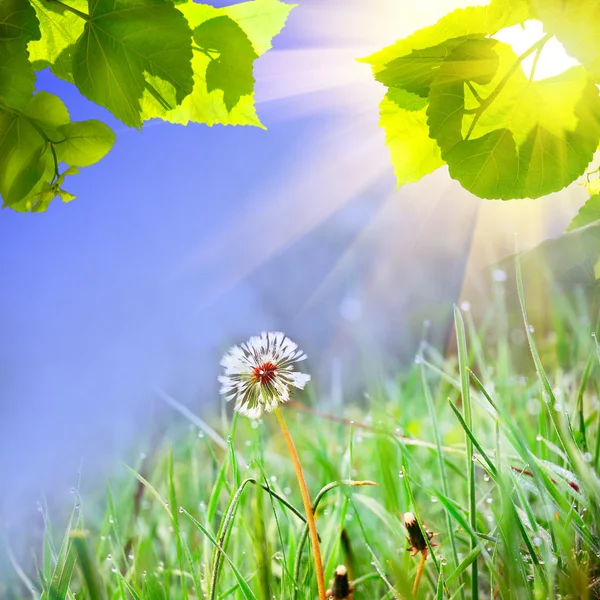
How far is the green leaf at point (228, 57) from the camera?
1.10 ft

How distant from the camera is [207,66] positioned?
351 mm

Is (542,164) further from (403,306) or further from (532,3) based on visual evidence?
(403,306)

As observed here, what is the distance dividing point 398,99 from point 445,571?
1.66 feet

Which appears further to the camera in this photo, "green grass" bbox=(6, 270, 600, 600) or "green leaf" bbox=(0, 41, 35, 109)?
"green grass" bbox=(6, 270, 600, 600)

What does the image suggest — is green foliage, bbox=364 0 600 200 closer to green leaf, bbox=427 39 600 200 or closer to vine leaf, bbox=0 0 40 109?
green leaf, bbox=427 39 600 200

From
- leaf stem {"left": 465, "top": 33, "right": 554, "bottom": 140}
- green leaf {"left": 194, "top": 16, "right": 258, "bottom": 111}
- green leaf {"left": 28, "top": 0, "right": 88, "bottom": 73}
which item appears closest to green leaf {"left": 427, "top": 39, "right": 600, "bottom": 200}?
leaf stem {"left": 465, "top": 33, "right": 554, "bottom": 140}

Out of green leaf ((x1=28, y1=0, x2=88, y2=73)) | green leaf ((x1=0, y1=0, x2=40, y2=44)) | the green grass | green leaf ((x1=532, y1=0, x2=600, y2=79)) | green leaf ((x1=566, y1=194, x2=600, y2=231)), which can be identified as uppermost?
green leaf ((x1=28, y1=0, x2=88, y2=73))

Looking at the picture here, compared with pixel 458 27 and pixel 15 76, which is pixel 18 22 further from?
pixel 458 27

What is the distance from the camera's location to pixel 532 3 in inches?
10.9

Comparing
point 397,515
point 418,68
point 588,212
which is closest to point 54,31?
point 418,68

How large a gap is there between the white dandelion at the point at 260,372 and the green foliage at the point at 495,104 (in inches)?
8.8

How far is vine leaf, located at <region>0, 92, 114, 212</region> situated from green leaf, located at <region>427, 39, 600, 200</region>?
225mm

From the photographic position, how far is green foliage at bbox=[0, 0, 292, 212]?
29cm

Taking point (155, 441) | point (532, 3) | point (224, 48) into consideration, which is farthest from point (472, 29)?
point (155, 441)
